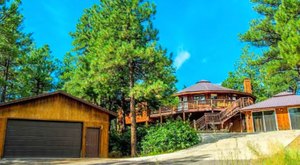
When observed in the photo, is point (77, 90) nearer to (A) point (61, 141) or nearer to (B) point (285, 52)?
(A) point (61, 141)

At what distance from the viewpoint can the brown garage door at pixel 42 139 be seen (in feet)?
55.2

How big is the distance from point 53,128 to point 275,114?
19.8 meters

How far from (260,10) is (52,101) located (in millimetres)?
14737

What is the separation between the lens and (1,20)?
17.5 meters

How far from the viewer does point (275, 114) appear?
1079 inches

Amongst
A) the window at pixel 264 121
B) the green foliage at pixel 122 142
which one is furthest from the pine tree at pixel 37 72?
the window at pixel 264 121

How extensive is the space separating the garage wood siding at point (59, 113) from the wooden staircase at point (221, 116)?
1239cm

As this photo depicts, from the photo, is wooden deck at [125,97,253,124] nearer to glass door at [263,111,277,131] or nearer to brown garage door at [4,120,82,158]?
glass door at [263,111,277,131]

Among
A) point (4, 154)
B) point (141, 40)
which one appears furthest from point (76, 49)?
point (4, 154)

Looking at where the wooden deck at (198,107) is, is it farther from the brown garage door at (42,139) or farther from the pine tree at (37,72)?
the brown garage door at (42,139)

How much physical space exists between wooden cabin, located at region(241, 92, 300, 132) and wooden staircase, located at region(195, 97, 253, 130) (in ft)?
5.07

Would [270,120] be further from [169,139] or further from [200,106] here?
[169,139]

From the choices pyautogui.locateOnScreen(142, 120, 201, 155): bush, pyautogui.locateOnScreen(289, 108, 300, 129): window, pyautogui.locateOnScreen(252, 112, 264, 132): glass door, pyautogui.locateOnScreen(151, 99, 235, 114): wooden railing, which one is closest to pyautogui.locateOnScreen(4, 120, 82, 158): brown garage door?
pyautogui.locateOnScreen(142, 120, 201, 155): bush

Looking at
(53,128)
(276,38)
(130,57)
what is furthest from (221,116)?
(53,128)
